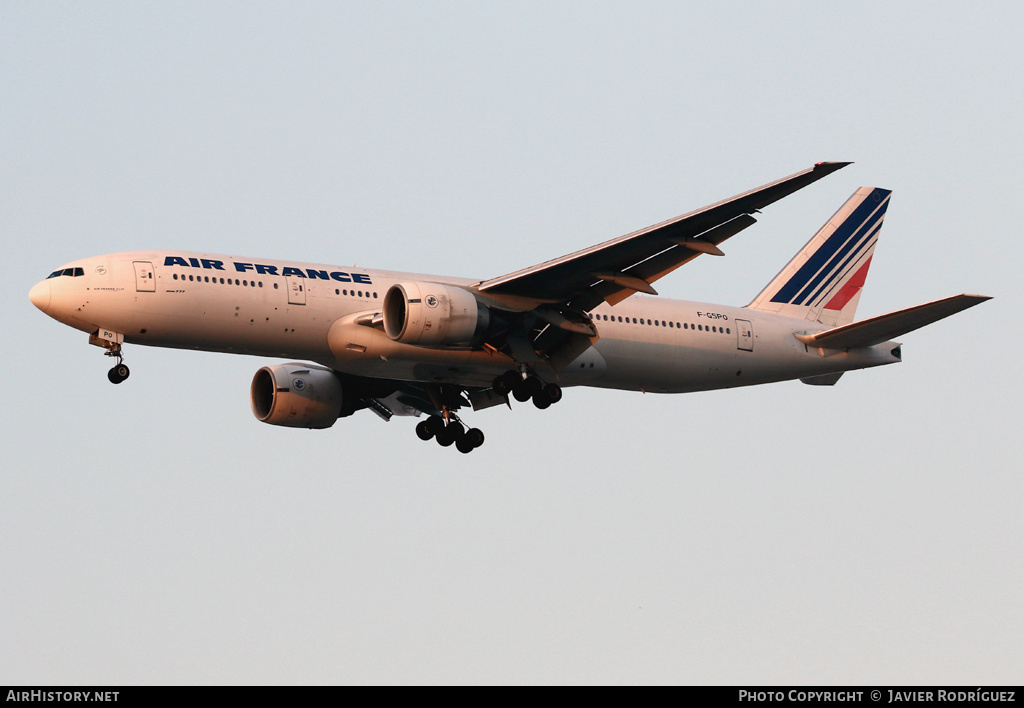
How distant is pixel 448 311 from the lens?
36.2 m

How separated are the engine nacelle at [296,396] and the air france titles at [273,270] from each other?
6.07 meters

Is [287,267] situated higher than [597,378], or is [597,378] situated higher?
[287,267]

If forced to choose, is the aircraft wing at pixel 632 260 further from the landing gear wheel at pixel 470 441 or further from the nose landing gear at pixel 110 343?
the nose landing gear at pixel 110 343

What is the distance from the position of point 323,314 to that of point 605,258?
7564 millimetres

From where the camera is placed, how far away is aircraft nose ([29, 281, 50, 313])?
36.1 meters

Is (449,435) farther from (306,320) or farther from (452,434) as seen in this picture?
(306,320)

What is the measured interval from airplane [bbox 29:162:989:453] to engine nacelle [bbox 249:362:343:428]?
52 mm

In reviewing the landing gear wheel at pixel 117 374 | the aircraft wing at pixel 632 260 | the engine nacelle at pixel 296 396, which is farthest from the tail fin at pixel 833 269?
the landing gear wheel at pixel 117 374

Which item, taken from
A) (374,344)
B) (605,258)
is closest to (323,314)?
(374,344)

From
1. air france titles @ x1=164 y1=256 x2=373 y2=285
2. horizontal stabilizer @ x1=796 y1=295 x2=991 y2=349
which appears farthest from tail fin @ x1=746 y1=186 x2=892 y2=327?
air france titles @ x1=164 y1=256 x2=373 y2=285
